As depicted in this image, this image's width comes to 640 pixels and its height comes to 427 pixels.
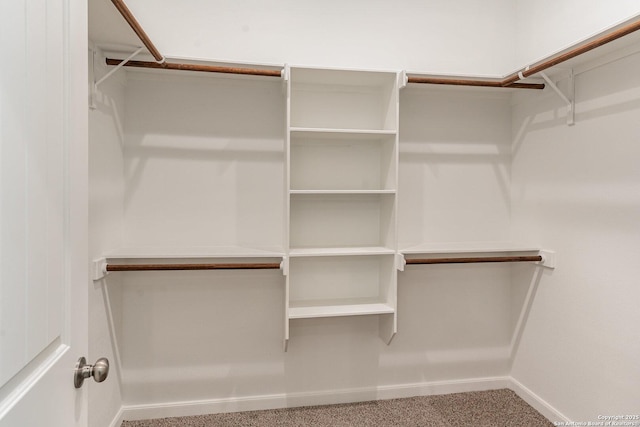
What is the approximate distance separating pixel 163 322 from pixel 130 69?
1416mm

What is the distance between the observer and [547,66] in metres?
1.79

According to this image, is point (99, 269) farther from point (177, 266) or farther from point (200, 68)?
point (200, 68)

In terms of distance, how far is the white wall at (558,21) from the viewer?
1772 mm

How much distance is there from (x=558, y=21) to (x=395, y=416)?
244cm

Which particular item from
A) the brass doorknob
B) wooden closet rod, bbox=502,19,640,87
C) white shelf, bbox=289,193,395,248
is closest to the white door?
the brass doorknob

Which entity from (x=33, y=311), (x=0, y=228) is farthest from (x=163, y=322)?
(x=0, y=228)

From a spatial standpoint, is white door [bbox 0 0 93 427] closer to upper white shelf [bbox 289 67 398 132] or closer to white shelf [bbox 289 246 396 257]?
white shelf [bbox 289 246 396 257]

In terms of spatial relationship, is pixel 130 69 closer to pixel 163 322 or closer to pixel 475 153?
pixel 163 322

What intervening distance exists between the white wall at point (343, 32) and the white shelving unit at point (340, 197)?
229mm

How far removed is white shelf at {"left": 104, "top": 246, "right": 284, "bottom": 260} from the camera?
1873 millimetres

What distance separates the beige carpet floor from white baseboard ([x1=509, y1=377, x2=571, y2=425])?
3cm

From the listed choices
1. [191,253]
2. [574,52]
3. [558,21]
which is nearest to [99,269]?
[191,253]

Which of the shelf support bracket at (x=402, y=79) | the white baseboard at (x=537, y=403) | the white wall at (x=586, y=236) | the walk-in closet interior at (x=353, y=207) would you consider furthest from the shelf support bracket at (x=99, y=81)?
the white baseboard at (x=537, y=403)

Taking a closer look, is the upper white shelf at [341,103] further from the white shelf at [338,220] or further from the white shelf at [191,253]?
the white shelf at [191,253]
